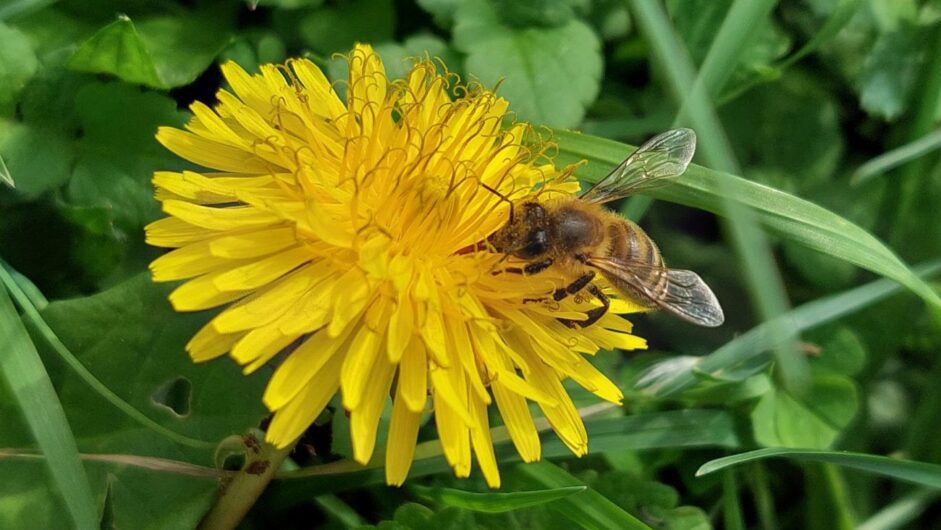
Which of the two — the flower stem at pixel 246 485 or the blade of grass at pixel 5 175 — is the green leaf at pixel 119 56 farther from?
the flower stem at pixel 246 485

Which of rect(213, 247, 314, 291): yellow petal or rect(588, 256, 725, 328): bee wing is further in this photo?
rect(588, 256, 725, 328): bee wing

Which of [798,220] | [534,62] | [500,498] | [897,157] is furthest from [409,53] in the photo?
[897,157]

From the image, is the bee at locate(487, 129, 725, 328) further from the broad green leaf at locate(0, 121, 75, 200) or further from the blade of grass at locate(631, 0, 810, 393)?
the broad green leaf at locate(0, 121, 75, 200)

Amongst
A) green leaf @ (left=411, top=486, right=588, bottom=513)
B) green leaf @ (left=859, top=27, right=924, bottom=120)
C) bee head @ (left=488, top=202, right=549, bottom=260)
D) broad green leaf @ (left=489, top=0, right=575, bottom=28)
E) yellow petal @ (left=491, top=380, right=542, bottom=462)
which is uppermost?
green leaf @ (left=859, top=27, right=924, bottom=120)

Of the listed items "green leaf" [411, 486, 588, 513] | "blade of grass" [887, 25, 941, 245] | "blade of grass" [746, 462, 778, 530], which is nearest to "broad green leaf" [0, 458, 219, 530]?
"green leaf" [411, 486, 588, 513]

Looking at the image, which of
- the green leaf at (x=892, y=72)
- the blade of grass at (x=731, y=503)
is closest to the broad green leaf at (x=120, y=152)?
the blade of grass at (x=731, y=503)

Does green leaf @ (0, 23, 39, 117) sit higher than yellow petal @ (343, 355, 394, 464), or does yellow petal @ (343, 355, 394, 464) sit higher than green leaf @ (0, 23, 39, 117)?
green leaf @ (0, 23, 39, 117)

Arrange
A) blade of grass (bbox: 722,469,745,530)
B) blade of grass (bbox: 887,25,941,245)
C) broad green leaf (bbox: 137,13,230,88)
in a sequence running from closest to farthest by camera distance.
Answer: broad green leaf (bbox: 137,13,230,88) < blade of grass (bbox: 722,469,745,530) < blade of grass (bbox: 887,25,941,245)
